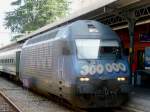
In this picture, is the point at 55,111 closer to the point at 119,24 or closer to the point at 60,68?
the point at 60,68

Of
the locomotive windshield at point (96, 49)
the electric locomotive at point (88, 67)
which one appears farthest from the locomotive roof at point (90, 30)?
the locomotive windshield at point (96, 49)

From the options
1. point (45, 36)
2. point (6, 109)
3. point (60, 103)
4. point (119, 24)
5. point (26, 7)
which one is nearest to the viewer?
point (6, 109)

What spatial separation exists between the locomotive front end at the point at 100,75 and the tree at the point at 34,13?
61.5 metres

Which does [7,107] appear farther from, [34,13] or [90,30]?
[34,13]

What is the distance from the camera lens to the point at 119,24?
23.8 meters

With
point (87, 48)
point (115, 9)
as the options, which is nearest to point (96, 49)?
point (87, 48)

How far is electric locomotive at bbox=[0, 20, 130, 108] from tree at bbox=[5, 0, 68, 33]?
6070cm

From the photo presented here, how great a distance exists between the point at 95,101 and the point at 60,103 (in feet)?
12.6

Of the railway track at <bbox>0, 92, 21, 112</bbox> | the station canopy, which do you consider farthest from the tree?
the railway track at <bbox>0, 92, 21, 112</bbox>

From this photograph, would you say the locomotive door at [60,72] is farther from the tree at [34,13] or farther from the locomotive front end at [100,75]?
the tree at [34,13]

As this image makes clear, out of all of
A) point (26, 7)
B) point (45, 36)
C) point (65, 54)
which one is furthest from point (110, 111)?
point (26, 7)

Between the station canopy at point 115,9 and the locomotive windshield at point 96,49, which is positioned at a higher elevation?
the station canopy at point 115,9

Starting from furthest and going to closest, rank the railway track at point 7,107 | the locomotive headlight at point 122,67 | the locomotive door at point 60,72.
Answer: the railway track at point 7,107
the locomotive door at point 60,72
the locomotive headlight at point 122,67

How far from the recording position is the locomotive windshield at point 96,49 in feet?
47.6
